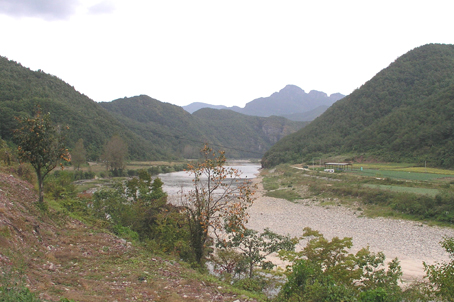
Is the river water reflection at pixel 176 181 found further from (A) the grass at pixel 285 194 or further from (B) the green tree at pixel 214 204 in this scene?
(A) the grass at pixel 285 194

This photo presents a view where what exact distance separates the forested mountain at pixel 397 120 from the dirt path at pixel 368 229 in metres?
28.7

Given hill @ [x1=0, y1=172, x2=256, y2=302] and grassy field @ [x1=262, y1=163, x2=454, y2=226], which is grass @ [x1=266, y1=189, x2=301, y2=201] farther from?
hill @ [x1=0, y1=172, x2=256, y2=302]

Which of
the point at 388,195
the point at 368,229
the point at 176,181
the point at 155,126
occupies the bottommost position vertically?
the point at 368,229

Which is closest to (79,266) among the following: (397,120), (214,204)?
(214,204)

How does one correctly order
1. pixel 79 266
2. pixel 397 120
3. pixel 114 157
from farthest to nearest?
pixel 397 120, pixel 114 157, pixel 79 266

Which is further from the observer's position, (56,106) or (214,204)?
(56,106)

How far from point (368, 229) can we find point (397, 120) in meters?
58.9

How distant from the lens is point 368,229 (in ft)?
77.7

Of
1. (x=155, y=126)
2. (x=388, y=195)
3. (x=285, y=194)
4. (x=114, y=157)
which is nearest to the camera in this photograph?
(x=388, y=195)

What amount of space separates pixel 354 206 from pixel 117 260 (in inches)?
1136

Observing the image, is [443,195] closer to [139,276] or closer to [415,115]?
[139,276]

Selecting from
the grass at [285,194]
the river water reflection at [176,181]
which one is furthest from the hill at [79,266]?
the grass at [285,194]

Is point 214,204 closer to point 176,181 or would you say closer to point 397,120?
point 176,181

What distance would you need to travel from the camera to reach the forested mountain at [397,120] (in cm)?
5588
